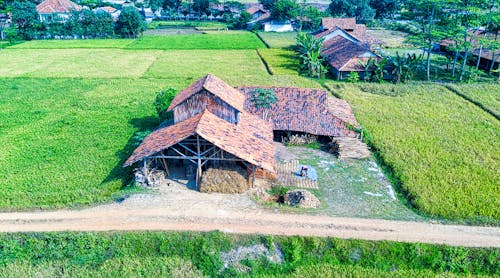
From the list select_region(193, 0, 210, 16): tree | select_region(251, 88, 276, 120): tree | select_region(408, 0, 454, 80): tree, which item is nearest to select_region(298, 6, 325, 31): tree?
select_region(193, 0, 210, 16): tree

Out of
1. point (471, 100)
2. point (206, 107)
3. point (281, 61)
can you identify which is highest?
point (206, 107)

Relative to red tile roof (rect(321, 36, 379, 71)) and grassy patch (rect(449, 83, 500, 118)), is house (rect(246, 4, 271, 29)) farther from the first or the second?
grassy patch (rect(449, 83, 500, 118))

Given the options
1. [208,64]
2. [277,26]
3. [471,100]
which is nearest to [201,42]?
[208,64]

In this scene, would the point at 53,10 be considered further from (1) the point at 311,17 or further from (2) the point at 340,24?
(2) the point at 340,24

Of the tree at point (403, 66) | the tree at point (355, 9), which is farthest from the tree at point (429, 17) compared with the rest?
the tree at point (355, 9)

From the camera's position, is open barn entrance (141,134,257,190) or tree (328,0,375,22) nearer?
open barn entrance (141,134,257,190)

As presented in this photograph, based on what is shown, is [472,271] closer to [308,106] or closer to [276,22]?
[308,106]
